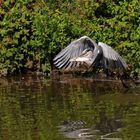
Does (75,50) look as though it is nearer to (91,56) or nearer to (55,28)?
(91,56)

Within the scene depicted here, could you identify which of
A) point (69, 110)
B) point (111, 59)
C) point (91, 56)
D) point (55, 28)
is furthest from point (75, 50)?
point (55, 28)

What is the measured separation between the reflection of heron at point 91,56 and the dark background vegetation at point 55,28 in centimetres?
246

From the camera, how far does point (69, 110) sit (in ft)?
41.2

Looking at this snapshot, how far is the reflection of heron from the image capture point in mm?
13273

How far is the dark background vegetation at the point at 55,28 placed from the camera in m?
16.8

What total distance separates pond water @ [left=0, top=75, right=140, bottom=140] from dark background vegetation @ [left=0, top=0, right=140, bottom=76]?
130 cm

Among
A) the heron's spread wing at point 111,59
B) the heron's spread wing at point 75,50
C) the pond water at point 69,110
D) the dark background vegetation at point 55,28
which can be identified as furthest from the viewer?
the dark background vegetation at point 55,28

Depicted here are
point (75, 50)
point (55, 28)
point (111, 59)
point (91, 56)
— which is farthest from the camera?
point (55, 28)

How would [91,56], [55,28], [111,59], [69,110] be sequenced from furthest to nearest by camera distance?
[55,28]
[91,56]
[111,59]
[69,110]

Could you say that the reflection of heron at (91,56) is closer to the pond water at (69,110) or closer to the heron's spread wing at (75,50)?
the heron's spread wing at (75,50)

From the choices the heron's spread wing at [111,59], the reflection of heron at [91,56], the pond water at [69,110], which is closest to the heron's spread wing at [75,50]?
the reflection of heron at [91,56]

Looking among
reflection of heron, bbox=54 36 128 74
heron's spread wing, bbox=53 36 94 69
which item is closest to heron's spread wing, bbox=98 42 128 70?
reflection of heron, bbox=54 36 128 74

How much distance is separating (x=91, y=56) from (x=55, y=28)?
4446mm

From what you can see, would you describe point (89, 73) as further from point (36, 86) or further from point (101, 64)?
point (101, 64)
